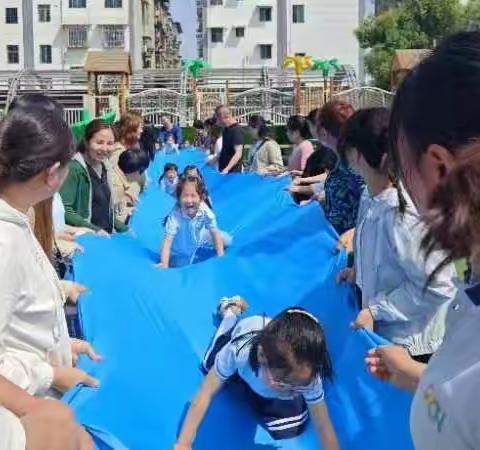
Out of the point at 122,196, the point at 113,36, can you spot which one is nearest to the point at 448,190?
the point at 122,196

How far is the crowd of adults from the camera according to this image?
94 cm

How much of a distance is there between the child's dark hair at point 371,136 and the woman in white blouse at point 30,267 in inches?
44.0

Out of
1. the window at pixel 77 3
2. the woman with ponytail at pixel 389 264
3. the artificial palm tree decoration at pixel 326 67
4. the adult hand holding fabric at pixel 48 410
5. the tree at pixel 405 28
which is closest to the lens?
the adult hand holding fabric at pixel 48 410

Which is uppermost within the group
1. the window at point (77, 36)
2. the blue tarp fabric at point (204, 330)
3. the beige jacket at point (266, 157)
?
the window at point (77, 36)

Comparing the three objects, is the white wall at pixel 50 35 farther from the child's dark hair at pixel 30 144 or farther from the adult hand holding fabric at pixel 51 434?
the adult hand holding fabric at pixel 51 434

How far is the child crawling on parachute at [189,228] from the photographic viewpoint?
5.55 metres

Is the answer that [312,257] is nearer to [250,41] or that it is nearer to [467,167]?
[467,167]

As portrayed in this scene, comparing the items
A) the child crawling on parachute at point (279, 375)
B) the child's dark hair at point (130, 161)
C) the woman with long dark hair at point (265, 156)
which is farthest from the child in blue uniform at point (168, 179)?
the child crawling on parachute at point (279, 375)

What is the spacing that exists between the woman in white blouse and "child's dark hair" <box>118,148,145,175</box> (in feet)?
15.8

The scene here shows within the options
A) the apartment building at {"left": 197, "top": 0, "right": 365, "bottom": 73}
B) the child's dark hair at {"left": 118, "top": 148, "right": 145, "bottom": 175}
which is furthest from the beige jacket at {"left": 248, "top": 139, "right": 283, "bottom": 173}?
the apartment building at {"left": 197, "top": 0, "right": 365, "bottom": 73}

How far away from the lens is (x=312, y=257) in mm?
4543

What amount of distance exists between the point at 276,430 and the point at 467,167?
7.96 ft

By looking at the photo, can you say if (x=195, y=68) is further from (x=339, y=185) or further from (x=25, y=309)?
(x=25, y=309)

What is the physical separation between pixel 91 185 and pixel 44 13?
4048 centimetres
